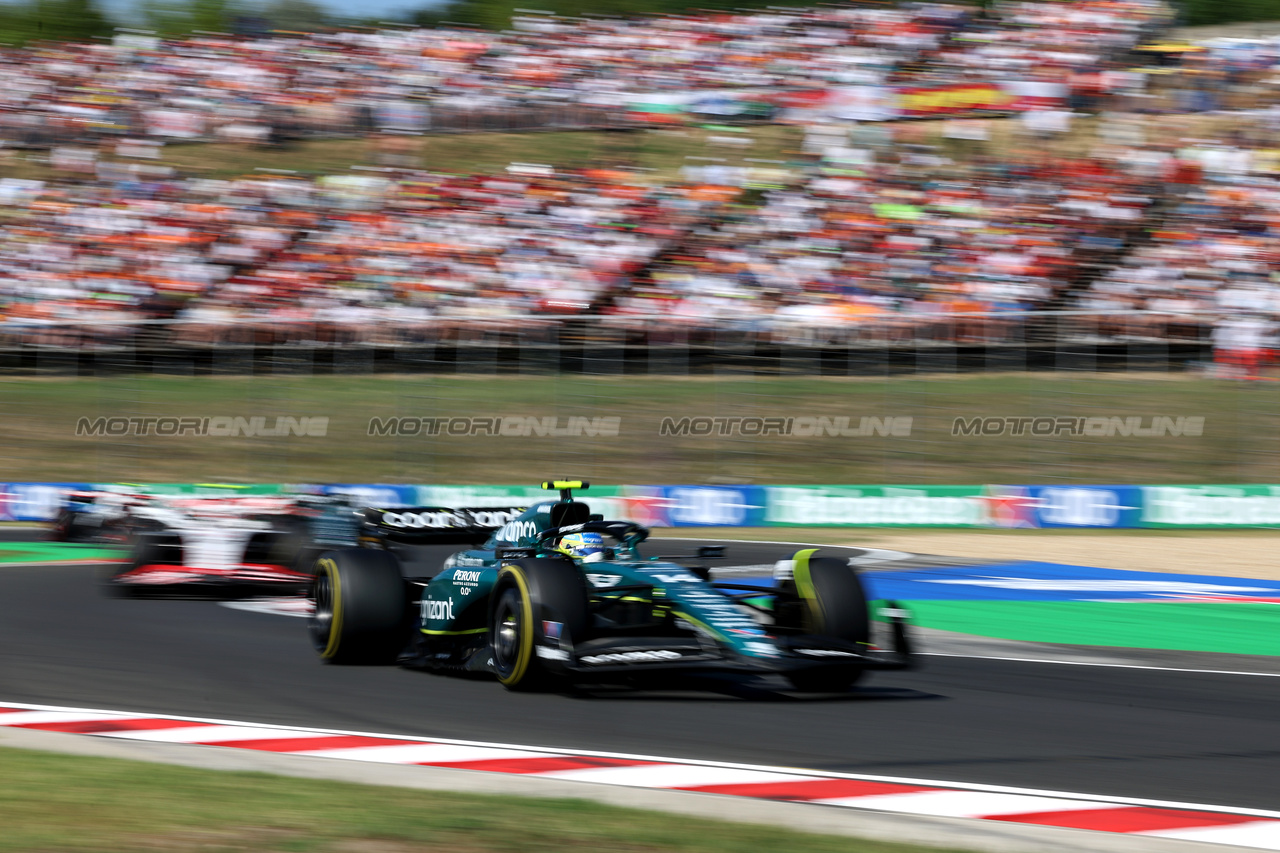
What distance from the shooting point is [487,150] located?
28531mm

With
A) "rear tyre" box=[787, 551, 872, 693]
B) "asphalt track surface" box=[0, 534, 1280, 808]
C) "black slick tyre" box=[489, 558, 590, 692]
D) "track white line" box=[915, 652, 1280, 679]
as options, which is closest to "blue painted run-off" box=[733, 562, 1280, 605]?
"track white line" box=[915, 652, 1280, 679]

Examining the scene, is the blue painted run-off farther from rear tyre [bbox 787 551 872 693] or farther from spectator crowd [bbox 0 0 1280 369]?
spectator crowd [bbox 0 0 1280 369]

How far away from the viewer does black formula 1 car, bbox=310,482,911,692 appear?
6.98 m

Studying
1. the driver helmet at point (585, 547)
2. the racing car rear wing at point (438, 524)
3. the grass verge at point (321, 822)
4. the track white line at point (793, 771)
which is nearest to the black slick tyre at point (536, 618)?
the driver helmet at point (585, 547)

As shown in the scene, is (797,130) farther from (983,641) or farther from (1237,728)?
(1237,728)

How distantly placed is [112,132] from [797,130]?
13474mm

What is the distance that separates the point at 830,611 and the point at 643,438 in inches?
485

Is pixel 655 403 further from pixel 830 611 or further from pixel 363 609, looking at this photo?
pixel 830 611

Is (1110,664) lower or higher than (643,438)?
higher

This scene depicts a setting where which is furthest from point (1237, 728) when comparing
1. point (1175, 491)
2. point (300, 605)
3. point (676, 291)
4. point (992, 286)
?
point (676, 291)

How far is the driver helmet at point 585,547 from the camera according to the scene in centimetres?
780

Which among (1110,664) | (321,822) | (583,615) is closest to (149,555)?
(583,615)

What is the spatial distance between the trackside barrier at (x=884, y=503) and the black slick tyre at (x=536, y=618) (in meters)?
10.6

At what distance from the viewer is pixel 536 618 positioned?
704cm
